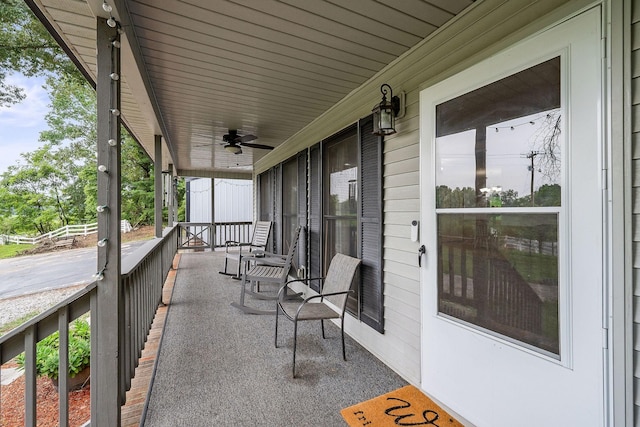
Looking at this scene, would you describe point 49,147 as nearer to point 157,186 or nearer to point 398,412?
point 398,412

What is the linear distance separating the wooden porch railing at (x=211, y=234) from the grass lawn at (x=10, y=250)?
25.9 ft

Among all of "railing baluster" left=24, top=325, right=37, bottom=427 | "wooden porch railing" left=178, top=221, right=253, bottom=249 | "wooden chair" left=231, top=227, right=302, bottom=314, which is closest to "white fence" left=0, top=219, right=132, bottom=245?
"railing baluster" left=24, top=325, right=37, bottom=427

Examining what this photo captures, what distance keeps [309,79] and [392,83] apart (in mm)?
779

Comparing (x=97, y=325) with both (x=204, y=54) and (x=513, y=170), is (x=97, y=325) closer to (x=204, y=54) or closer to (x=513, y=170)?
(x=204, y=54)

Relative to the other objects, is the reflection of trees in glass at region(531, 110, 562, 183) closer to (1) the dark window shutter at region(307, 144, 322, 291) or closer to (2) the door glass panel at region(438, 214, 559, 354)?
(2) the door glass panel at region(438, 214, 559, 354)

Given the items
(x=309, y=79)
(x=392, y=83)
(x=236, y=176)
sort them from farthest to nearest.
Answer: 1. (x=236, y=176)
2. (x=309, y=79)
3. (x=392, y=83)

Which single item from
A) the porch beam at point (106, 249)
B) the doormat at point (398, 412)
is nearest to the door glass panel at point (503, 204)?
the doormat at point (398, 412)

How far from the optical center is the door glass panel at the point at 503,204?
1400mm

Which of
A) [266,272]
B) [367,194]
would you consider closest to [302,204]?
[266,272]

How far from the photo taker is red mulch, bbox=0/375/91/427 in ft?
6.26

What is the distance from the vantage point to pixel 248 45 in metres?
2.18

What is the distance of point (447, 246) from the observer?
1908mm

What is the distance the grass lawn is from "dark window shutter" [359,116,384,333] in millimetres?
2254

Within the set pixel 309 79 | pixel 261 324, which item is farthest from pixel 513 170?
pixel 261 324
